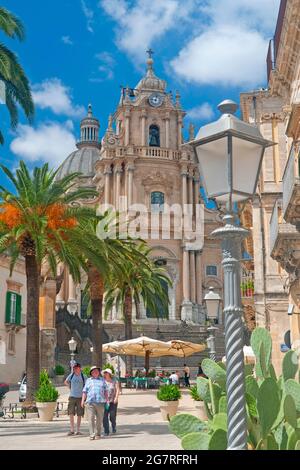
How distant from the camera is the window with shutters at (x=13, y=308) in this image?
36688 millimetres

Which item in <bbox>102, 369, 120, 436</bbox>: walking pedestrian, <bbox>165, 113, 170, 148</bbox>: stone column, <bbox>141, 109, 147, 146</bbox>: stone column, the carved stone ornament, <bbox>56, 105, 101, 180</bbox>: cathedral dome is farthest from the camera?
<bbox>56, 105, 101, 180</bbox>: cathedral dome

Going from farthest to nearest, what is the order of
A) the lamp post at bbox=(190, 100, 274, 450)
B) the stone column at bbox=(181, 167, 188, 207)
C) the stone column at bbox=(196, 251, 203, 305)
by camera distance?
the stone column at bbox=(181, 167, 188, 207) → the stone column at bbox=(196, 251, 203, 305) → the lamp post at bbox=(190, 100, 274, 450)

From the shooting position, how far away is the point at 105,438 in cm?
1287

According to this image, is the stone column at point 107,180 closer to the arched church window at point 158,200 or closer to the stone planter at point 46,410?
the arched church window at point 158,200

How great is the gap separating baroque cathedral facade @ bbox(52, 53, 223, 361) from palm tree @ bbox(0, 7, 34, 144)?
1279 inches

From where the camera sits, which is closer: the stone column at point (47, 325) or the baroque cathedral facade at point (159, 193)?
the stone column at point (47, 325)

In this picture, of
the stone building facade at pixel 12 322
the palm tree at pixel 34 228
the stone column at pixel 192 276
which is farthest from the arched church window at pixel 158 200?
the palm tree at pixel 34 228

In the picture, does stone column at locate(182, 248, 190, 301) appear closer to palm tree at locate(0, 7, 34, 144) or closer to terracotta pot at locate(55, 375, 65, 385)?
terracotta pot at locate(55, 375, 65, 385)

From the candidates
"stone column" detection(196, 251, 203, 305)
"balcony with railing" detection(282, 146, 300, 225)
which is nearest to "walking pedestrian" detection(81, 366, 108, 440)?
"balcony with railing" detection(282, 146, 300, 225)

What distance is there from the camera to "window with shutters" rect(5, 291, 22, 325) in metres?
36.7

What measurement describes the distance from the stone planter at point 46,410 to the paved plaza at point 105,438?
0.24 m

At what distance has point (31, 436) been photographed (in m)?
13.5

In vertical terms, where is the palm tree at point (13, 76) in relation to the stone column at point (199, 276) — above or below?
above
